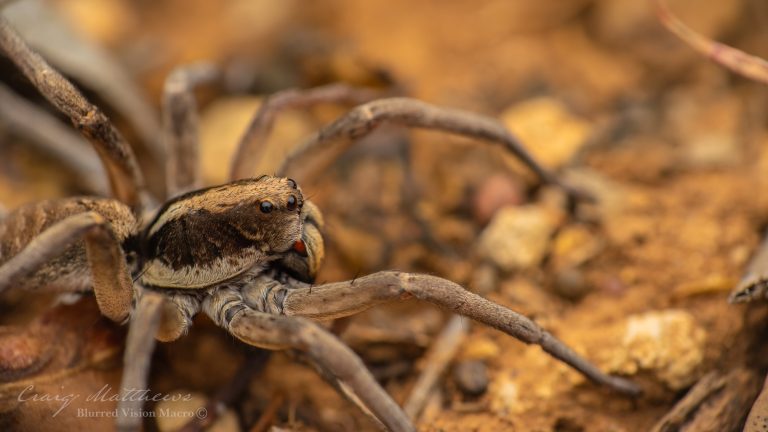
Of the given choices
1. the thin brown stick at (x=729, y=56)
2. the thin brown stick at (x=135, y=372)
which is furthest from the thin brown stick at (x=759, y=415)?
the thin brown stick at (x=135, y=372)

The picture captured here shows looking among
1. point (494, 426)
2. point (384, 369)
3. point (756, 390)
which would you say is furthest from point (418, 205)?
point (756, 390)

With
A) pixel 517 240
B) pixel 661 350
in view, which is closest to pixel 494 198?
pixel 517 240

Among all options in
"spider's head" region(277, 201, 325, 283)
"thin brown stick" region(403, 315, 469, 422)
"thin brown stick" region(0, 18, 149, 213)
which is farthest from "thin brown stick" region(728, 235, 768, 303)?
"thin brown stick" region(0, 18, 149, 213)

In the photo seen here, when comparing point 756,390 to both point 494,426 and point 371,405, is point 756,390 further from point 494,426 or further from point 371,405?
point 371,405

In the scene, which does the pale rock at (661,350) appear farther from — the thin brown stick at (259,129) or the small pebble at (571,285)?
the thin brown stick at (259,129)

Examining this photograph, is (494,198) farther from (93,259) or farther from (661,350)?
(93,259)

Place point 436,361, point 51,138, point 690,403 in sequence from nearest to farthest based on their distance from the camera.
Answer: point 690,403, point 436,361, point 51,138

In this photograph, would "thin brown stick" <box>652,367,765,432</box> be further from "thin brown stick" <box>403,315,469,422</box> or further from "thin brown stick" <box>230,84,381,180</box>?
"thin brown stick" <box>230,84,381,180</box>
